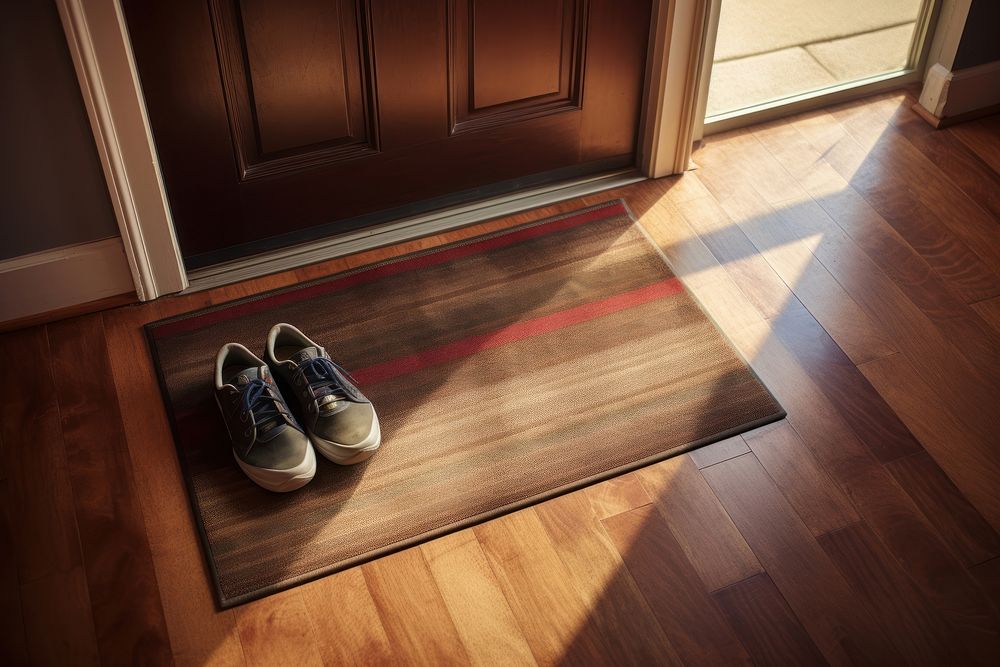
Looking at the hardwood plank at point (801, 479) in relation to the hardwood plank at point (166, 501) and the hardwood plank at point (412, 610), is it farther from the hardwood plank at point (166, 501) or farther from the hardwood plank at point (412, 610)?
the hardwood plank at point (166, 501)

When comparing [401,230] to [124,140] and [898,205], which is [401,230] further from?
[898,205]

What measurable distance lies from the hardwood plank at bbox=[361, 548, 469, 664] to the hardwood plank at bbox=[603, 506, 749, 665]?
1.16 feet

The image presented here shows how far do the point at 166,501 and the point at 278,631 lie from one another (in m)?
0.38

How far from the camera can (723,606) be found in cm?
179

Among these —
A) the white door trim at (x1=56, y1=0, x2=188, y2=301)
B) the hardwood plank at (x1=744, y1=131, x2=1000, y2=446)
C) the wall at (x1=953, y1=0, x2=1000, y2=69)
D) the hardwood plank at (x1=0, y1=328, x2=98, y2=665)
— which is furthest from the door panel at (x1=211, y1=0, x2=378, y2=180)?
the wall at (x1=953, y1=0, x2=1000, y2=69)

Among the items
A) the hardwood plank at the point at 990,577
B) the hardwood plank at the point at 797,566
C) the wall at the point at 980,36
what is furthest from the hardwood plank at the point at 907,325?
the wall at the point at 980,36

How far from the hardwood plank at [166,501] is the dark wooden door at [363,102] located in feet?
0.78

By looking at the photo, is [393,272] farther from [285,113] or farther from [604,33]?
[604,33]

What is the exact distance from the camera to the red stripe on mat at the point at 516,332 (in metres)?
2.20

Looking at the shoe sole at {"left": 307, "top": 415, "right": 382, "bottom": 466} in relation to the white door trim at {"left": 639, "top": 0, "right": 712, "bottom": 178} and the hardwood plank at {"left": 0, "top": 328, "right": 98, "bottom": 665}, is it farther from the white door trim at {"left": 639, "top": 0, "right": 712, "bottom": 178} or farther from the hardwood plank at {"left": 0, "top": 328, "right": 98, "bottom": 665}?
the white door trim at {"left": 639, "top": 0, "right": 712, "bottom": 178}

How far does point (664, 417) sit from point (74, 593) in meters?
1.19

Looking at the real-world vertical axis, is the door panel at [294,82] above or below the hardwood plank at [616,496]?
above

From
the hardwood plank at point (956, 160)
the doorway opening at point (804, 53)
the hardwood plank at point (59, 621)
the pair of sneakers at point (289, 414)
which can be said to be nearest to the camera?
the hardwood plank at point (59, 621)

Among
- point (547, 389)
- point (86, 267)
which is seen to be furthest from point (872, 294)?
point (86, 267)
